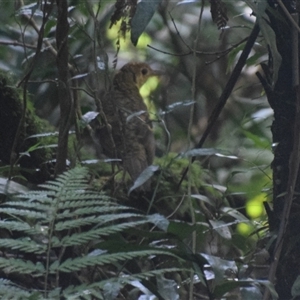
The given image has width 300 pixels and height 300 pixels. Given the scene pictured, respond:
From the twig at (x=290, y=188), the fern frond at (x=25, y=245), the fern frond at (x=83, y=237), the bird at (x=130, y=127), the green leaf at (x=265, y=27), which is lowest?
the bird at (x=130, y=127)

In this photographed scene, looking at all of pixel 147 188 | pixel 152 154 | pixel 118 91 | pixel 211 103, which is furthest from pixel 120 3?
pixel 211 103

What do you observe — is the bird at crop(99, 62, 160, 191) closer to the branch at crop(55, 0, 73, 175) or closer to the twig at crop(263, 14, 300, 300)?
the branch at crop(55, 0, 73, 175)

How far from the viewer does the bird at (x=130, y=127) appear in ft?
7.02

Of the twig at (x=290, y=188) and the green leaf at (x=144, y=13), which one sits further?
the twig at (x=290, y=188)

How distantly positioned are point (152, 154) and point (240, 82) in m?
1.50

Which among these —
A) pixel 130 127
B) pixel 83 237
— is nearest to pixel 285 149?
pixel 83 237

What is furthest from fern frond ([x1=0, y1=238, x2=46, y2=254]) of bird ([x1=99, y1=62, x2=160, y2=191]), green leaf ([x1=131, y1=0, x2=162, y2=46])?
bird ([x1=99, y1=62, x2=160, y2=191])

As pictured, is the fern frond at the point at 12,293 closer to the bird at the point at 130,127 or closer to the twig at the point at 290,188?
the twig at the point at 290,188

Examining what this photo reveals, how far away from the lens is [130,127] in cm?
281

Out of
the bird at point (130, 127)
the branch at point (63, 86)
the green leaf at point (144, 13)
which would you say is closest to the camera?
the green leaf at point (144, 13)

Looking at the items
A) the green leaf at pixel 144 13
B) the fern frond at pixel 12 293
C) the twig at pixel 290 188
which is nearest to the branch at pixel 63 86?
the green leaf at pixel 144 13

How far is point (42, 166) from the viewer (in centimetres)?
206

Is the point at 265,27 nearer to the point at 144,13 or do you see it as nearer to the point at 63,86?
the point at 144,13

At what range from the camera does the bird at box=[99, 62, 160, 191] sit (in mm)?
2139
